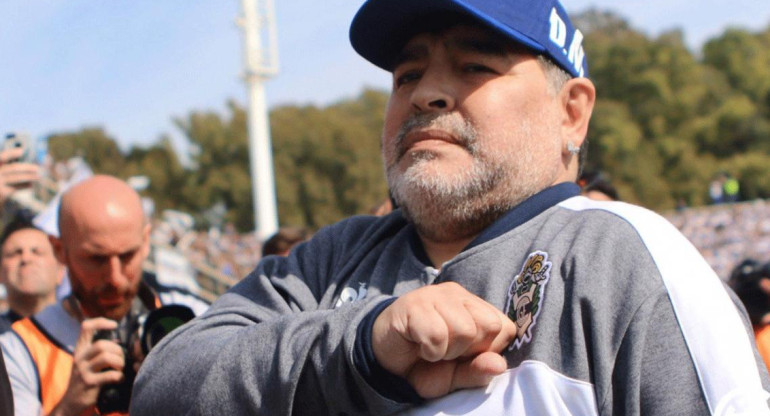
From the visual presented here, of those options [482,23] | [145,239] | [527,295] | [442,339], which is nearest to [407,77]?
[482,23]

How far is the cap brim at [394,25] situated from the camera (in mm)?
1657

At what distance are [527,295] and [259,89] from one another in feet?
69.0

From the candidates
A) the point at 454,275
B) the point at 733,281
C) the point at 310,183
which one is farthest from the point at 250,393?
the point at 310,183

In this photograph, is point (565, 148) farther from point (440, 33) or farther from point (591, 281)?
point (591, 281)

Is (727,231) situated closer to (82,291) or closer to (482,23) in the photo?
(82,291)

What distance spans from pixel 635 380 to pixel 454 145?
593 mm

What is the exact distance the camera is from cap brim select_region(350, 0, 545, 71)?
5.44 feet

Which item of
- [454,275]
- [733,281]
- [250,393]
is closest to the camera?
[250,393]

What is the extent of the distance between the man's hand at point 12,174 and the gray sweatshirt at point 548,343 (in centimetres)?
126

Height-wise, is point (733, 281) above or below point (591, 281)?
below

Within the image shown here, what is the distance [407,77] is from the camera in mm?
1876

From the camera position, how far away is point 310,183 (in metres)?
53.1

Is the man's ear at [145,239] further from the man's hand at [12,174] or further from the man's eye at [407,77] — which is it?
the man's eye at [407,77]

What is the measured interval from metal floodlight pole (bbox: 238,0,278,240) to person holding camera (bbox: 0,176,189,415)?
17.9 m
